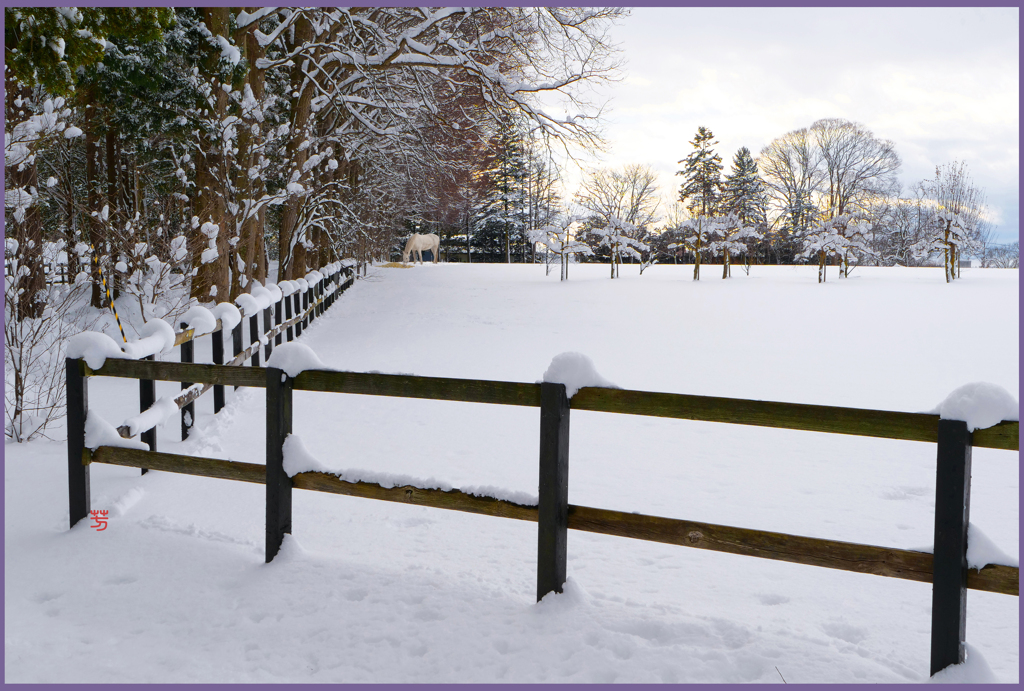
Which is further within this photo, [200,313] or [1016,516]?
[200,313]

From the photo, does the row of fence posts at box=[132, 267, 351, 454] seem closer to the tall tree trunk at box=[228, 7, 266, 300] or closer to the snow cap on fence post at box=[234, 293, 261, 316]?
the snow cap on fence post at box=[234, 293, 261, 316]

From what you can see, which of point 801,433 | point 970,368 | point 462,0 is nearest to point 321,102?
point 462,0

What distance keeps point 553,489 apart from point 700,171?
4651cm

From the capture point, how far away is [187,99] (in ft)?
38.0

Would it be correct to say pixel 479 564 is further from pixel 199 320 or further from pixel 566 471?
pixel 199 320

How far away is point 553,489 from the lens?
327 cm

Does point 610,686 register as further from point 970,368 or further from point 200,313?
point 970,368

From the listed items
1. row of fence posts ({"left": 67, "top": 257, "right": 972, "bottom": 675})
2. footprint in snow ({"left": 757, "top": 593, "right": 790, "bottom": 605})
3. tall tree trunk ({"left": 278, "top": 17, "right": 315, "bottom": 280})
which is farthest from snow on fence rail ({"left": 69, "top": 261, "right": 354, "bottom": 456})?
A: footprint in snow ({"left": 757, "top": 593, "right": 790, "bottom": 605})

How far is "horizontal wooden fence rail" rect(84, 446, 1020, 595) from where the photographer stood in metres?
2.79

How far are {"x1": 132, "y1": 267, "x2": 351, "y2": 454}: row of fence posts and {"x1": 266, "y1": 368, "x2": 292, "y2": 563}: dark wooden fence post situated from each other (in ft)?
6.76

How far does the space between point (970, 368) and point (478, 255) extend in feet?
145

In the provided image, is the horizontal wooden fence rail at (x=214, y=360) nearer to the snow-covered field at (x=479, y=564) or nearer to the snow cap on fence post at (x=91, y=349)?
the snow cap on fence post at (x=91, y=349)

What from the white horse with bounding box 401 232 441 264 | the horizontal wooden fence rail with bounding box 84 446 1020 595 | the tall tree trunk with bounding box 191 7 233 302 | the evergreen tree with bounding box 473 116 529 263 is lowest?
the horizontal wooden fence rail with bounding box 84 446 1020 595

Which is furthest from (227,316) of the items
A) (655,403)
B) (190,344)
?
(655,403)
